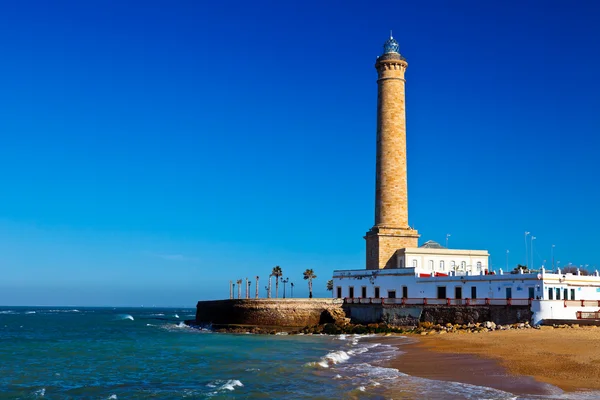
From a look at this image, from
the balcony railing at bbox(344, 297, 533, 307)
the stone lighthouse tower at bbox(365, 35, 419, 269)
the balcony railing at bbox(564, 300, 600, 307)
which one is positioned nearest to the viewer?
the balcony railing at bbox(564, 300, 600, 307)

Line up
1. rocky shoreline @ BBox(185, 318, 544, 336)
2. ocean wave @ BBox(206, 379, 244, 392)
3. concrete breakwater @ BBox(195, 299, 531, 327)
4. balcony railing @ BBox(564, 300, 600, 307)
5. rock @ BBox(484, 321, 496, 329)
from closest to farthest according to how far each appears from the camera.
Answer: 1. ocean wave @ BBox(206, 379, 244, 392)
2. balcony railing @ BBox(564, 300, 600, 307)
3. rocky shoreline @ BBox(185, 318, 544, 336)
4. rock @ BBox(484, 321, 496, 329)
5. concrete breakwater @ BBox(195, 299, 531, 327)

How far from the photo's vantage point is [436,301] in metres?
47.3

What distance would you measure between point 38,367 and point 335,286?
2721cm

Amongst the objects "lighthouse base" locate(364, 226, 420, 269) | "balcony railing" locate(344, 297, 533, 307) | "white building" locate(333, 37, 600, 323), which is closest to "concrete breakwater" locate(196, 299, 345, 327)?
"balcony railing" locate(344, 297, 533, 307)

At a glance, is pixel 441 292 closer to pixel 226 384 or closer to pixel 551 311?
pixel 551 311

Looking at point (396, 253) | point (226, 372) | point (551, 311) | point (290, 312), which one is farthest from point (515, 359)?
point (396, 253)

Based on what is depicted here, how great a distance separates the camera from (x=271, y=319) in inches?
2064

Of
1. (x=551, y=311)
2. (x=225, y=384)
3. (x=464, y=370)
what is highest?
(x=551, y=311)

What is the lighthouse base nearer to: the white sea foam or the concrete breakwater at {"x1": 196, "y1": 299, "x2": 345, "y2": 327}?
the concrete breakwater at {"x1": 196, "y1": 299, "x2": 345, "y2": 327}

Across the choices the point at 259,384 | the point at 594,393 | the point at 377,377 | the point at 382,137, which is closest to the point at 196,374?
the point at 259,384

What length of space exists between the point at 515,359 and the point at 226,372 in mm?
11873

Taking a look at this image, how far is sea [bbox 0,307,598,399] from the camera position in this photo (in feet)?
77.2

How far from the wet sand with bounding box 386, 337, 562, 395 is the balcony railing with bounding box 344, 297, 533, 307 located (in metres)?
9.68

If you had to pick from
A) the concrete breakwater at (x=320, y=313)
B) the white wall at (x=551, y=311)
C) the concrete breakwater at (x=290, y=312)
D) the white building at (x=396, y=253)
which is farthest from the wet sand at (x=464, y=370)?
the concrete breakwater at (x=290, y=312)
